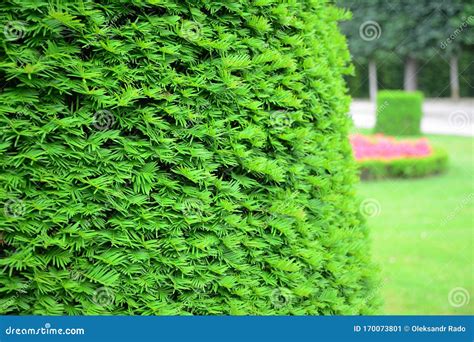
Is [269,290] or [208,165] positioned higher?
[208,165]

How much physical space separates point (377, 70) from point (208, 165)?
30731mm

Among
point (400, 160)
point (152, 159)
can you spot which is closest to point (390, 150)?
point (400, 160)

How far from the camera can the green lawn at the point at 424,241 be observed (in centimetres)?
620

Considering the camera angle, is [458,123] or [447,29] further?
[447,29]

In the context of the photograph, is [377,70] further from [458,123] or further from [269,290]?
[269,290]

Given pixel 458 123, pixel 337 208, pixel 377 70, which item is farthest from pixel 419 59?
pixel 337 208

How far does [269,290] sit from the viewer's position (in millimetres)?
2416

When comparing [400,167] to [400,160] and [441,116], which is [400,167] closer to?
[400,160]

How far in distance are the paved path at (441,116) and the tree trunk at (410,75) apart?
144 cm

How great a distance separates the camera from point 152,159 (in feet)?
7.02

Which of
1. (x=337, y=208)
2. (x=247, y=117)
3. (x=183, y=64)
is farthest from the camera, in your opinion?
(x=337, y=208)

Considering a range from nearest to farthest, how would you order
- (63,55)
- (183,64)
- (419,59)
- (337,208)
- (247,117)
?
(63,55) < (183,64) < (247,117) < (337,208) < (419,59)

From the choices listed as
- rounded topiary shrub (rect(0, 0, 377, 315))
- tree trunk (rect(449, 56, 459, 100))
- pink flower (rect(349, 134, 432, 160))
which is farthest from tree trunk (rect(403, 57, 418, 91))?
rounded topiary shrub (rect(0, 0, 377, 315))

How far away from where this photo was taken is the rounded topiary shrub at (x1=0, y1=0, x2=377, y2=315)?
6.63 ft
